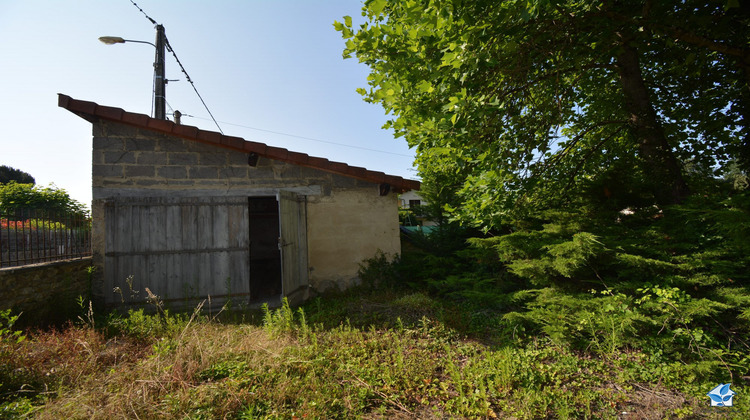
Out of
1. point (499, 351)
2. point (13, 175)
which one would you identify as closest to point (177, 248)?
point (499, 351)

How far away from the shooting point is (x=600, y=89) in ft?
18.3

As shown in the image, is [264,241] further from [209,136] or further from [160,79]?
[160,79]

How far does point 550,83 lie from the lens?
15.9ft

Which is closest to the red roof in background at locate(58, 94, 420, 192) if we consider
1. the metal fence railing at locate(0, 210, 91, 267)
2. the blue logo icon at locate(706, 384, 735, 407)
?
the metal fence railing at locate(0, 210, 91, 267)

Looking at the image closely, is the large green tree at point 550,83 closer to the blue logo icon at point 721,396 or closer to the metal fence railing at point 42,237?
the blue logo icon at point 721,396

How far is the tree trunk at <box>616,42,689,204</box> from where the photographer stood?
4.11 m

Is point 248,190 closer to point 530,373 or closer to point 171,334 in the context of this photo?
point 171,334

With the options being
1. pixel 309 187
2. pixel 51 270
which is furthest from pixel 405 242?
pixel 51 270

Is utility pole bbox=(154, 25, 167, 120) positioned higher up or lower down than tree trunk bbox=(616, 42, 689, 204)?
higher up

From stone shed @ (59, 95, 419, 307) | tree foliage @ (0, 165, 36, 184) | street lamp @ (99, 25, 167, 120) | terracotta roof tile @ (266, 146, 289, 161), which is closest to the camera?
stone shed @ (59, 95, 419, 307)

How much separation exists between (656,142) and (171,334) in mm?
7109

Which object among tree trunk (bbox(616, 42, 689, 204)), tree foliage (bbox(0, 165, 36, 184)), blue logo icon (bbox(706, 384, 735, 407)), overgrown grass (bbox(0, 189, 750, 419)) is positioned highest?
tree foliage (bbox(0, 165, 36, 184))

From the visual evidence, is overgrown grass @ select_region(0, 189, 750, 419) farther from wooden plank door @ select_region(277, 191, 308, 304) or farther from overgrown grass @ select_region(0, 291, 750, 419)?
wooden plank door @ select_region(277, 191, 308, 304)

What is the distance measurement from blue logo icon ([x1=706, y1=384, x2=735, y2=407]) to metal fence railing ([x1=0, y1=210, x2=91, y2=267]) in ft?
25.8
